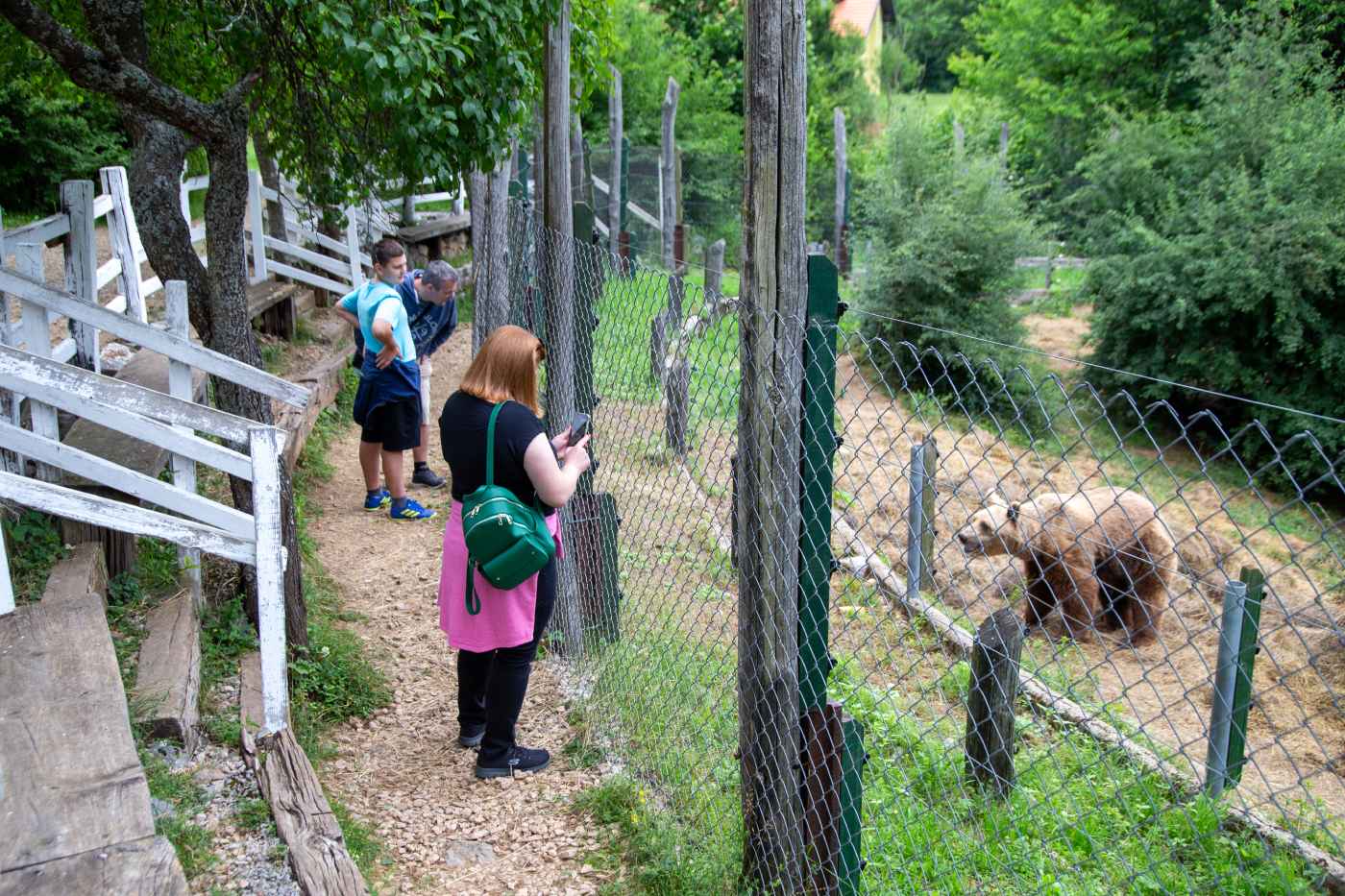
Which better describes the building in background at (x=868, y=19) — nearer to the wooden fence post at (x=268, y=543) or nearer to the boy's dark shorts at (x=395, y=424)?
the boy's dark shorts at (x=395, y=424)

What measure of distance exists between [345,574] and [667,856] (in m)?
3.31

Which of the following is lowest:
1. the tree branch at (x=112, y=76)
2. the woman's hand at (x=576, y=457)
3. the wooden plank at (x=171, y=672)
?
the wooden plank at (x=171, y=672)

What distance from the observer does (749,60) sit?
2.79m

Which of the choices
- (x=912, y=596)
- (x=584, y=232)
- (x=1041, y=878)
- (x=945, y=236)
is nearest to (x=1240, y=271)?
(x=945, y=236)

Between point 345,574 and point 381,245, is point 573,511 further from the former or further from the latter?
point 381,245

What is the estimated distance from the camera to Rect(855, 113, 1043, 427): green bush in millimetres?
14961

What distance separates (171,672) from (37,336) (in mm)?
1922

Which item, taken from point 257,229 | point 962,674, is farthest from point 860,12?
point 962,674

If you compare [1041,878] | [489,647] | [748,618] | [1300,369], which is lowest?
[1300,369]

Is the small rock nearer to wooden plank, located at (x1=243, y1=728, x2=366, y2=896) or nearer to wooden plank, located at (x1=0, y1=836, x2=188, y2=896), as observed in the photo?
wooden plank, located at (x1=243, y1=728, x2=366, y2=896)

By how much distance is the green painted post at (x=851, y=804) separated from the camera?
9.44 feet

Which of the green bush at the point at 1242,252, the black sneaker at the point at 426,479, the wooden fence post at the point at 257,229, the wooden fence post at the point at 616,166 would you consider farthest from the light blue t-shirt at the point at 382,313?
the wooden fence post at the point at 616,166

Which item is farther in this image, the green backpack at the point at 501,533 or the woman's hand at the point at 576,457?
the woman's hand at the point at 576,457

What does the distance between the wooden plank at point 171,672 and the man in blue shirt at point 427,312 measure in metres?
2.67
